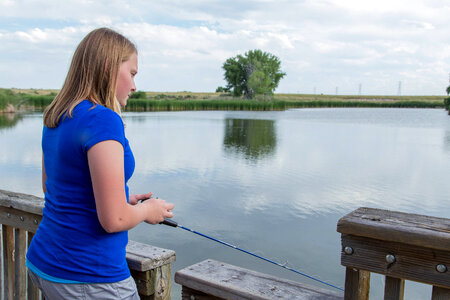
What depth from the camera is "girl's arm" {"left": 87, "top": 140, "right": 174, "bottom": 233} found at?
3.36 ft

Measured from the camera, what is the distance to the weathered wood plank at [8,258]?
1929mm

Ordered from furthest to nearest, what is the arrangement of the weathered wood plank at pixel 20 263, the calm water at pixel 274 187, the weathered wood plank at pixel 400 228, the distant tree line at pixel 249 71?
the distant tree line at pixel 249 71 < the calm water at pixel 274 187 < the weathered wood plank at pixel 20 263 < the weathered wood plank at pixel 400 228

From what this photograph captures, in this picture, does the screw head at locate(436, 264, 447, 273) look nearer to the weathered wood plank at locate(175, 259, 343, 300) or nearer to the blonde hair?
the weathered wood plank at locate(175, 259, 343, 300)

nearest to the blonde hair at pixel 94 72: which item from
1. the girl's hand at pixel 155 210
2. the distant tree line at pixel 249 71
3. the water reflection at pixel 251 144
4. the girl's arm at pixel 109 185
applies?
the girl's arm at pixel 109 185

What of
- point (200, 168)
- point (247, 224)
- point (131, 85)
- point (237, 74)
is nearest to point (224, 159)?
point (200, 168)

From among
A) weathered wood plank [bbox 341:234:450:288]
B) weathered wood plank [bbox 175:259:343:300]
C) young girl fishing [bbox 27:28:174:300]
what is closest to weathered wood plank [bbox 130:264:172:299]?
weathered wood plank [bbox 175:259:343:300]

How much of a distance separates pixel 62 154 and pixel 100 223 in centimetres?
21

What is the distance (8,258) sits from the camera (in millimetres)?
1948

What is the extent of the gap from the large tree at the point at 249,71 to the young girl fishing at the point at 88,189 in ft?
188

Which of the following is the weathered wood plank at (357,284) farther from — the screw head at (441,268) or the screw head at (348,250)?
the screw head at (441,268)

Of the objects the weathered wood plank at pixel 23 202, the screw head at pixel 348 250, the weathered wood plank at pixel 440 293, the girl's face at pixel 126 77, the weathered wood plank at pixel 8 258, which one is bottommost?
the weathered wood plank at pixel 8 258

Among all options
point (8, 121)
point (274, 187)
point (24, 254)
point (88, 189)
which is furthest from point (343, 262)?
point (8, 121)

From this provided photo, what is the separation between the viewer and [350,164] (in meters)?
11.5

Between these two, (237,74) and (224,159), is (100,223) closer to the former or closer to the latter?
(224,159)
